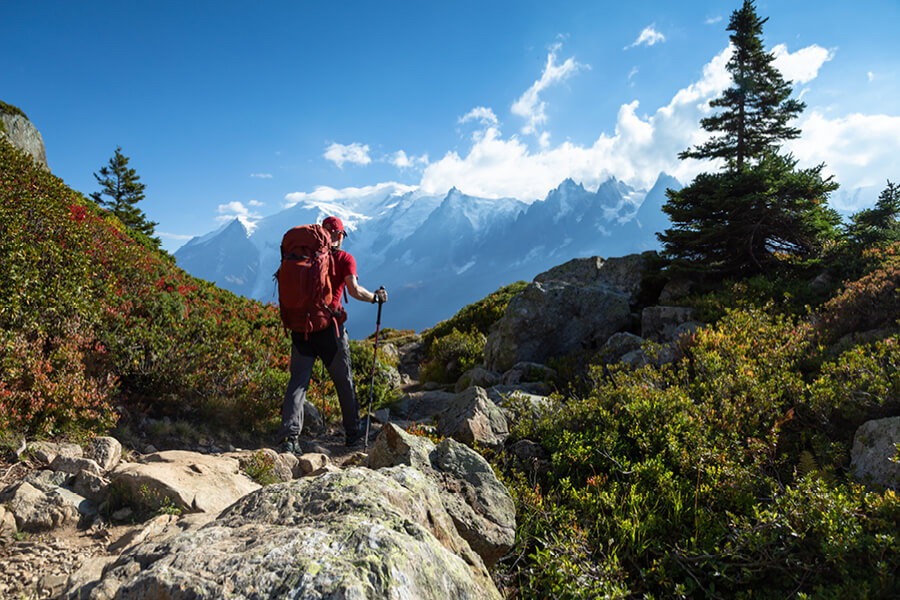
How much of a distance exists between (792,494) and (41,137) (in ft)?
→ 100

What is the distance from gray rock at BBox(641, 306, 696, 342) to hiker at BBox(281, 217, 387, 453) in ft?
22.5

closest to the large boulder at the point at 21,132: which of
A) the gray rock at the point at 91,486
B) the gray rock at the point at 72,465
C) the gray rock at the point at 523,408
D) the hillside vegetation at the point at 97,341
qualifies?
the hillside vegetation at the point at 97,341

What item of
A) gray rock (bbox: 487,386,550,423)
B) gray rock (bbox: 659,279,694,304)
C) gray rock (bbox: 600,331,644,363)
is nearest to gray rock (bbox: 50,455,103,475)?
gray rock (bbox: 487,386,550,423)

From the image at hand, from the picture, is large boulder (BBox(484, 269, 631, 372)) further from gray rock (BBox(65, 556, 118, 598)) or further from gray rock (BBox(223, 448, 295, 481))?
gray rock (BBox(65, 556, 118, 598))

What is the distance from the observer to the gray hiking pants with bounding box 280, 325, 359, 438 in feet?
19.9

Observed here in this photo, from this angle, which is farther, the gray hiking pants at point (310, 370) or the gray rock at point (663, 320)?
the gray rock at point (663, 320)

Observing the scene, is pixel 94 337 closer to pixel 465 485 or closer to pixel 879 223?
pixel 465 485

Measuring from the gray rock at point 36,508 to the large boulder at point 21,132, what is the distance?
66.4 feet

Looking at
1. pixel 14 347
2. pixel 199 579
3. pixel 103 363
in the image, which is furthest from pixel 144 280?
pixel 199 579

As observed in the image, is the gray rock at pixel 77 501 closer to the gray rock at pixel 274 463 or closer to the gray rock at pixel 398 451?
the gray rock at pixel 274 463

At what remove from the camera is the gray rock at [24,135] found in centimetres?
1802

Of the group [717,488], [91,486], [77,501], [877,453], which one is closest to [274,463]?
[91,486]

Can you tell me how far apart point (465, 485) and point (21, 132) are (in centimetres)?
2624

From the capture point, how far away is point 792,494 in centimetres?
349
